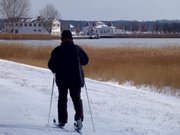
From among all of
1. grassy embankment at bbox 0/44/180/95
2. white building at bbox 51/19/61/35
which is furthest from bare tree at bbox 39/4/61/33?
grassy embankment at bbox 0/44/180/95

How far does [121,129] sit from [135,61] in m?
16.1

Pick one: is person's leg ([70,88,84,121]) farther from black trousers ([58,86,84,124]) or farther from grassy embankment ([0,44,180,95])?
grassy embankment ([0,44,180,95])

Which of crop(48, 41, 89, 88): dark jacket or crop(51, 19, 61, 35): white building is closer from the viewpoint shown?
crop(48, 41, 89, 88): dark jacket

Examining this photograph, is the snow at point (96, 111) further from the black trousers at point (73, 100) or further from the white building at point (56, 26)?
the white building at point (56, 26)

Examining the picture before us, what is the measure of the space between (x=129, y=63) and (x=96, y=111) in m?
13.1

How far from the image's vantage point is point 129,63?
22.9 meters

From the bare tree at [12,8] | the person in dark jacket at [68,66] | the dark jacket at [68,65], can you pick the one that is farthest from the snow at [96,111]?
the bare tree at [12,8]

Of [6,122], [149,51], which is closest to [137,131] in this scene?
[6,122]

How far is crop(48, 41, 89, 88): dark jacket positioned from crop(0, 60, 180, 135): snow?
0.80m

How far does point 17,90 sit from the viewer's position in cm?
1146

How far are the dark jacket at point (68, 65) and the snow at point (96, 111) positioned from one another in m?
0.80

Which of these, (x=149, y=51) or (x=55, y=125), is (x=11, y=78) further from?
(x=149, y=51)

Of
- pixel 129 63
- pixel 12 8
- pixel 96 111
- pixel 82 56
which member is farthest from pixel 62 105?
pixel 12 8

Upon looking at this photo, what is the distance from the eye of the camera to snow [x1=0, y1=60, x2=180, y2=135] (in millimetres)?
7977
